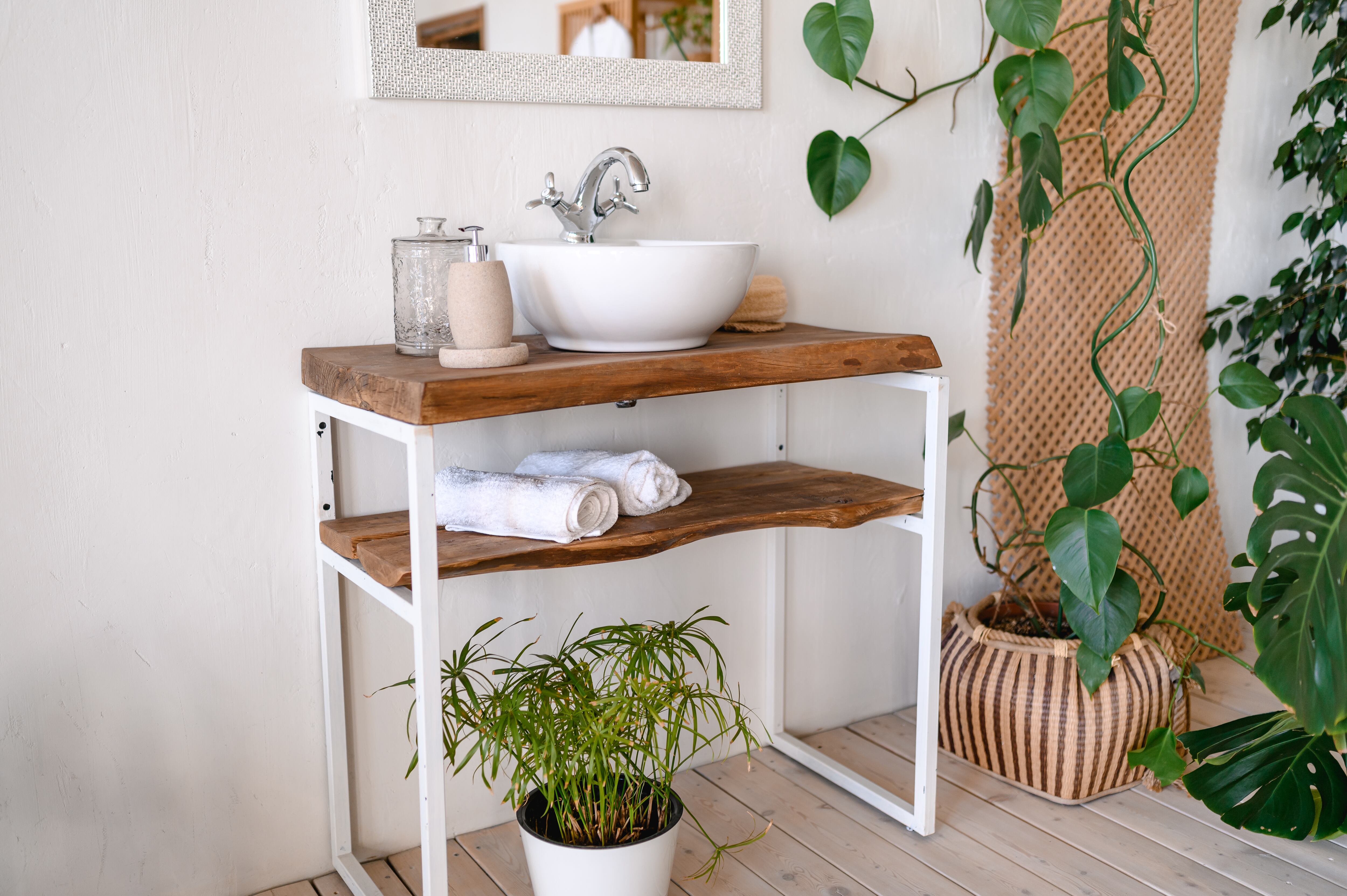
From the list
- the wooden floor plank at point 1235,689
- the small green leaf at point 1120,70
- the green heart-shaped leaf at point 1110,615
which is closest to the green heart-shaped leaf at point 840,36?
the small green leaf at point 1120,70

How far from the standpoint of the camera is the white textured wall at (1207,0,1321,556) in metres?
2.53

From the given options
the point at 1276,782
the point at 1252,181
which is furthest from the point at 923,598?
the point at 1252,181

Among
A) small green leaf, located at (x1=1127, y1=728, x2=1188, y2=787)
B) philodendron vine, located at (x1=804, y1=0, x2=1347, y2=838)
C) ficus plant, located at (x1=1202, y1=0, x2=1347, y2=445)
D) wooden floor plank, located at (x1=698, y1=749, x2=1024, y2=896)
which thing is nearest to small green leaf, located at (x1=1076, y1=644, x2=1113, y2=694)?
philodendron vine, located at (x1=804, y1=0, x2=1347, y2=838)

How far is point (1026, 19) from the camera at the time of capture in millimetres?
1880

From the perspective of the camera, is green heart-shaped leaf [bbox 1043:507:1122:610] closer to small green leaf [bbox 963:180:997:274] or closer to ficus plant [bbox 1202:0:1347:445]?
small green leaf [bbox 963:180:997:274]

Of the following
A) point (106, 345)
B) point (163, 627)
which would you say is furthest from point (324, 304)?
point (163, 627)

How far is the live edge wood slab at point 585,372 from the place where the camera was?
131 cm

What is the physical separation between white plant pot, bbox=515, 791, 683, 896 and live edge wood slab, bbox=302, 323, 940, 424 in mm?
629

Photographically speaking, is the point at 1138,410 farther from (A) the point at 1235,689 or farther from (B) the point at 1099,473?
(A) the point at 1235,689

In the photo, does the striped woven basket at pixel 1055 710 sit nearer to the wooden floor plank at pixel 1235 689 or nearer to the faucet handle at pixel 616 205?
the wooden floor plank at pixel 1235 689

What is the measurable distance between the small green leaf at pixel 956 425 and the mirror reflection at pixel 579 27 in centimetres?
80

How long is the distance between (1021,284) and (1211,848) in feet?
3.40

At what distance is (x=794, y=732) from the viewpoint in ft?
7.37

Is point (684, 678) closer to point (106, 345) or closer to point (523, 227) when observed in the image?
point (523, 227)
